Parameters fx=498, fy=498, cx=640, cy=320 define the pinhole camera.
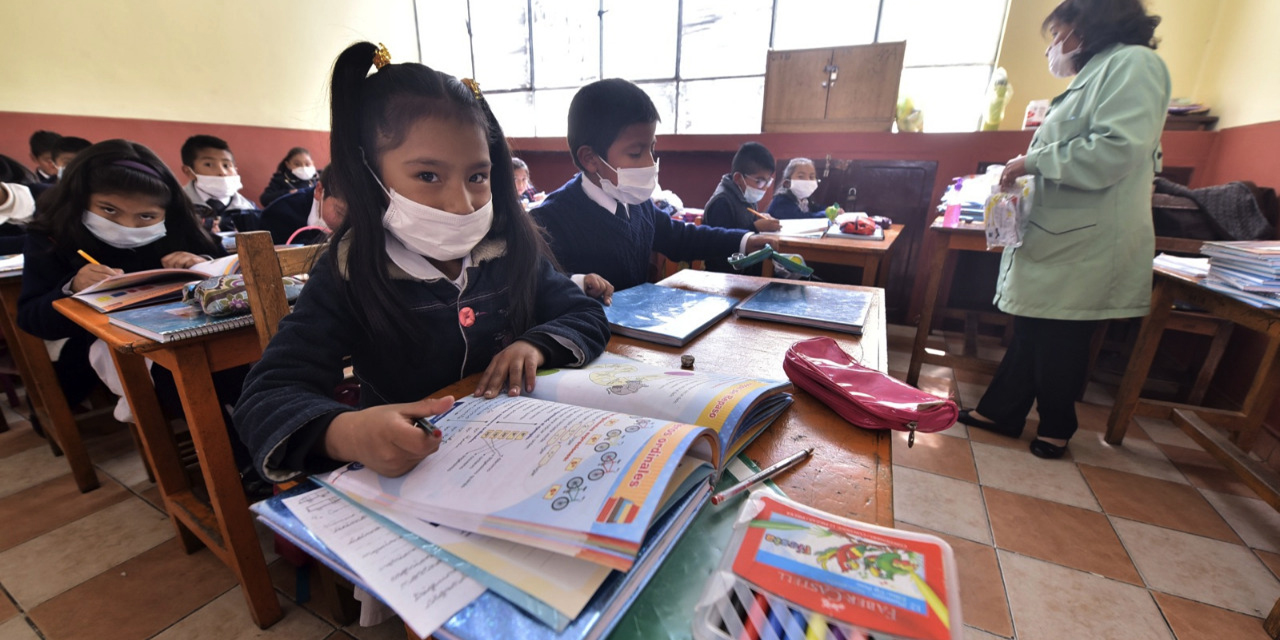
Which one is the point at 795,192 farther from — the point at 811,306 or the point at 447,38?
the point at 447,38

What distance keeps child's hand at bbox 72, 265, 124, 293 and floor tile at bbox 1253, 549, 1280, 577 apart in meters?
3.26

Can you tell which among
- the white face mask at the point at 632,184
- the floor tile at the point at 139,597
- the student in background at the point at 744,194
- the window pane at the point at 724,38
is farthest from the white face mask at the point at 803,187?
the floor tile at the point at 139,597

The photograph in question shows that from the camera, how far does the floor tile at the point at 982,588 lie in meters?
1.21

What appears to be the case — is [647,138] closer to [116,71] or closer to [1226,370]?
[1226,370]

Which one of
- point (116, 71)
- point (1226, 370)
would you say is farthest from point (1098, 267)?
point (116, 71)

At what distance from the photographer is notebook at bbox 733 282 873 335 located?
100cm

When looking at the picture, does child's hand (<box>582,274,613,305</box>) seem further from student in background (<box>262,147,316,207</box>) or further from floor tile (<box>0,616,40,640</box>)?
student in background (<box>262,147,316,207</box>)

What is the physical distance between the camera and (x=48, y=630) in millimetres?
1160

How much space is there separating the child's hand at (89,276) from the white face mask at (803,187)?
3.16m

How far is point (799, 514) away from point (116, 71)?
5.63 m

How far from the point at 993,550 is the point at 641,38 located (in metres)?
5.38

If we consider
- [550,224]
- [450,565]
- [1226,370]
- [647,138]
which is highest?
[647,138]

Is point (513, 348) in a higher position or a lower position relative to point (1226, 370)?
higher

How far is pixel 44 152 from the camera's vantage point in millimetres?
3160
